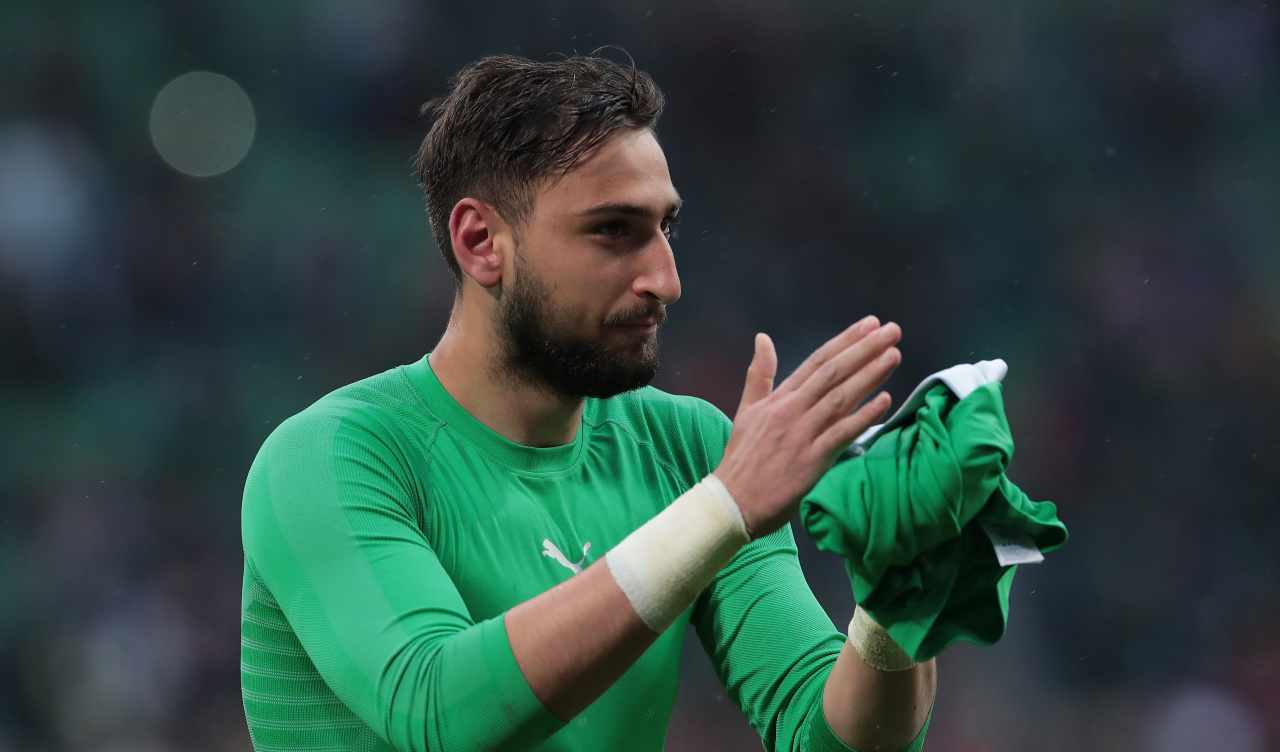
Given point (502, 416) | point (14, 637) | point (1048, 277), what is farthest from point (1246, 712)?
point (14, 637)

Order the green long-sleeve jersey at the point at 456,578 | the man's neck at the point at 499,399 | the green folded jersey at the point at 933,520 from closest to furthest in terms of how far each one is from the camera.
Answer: the green folded jersey at the point at 933,520
the green long-sleeve jersey at the point at 456,578
the man's neck at the point at 499,399

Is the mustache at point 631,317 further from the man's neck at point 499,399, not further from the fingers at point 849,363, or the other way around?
the fingers at point 849,363

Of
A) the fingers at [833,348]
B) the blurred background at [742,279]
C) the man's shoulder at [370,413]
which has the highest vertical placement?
the fingers at [833,348]

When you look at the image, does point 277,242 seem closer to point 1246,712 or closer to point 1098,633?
point 1098,633

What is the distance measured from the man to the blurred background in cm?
307

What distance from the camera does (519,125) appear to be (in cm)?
265

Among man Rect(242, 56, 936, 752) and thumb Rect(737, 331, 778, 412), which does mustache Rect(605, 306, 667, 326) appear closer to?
man Rect(242, 56, 936, 752)

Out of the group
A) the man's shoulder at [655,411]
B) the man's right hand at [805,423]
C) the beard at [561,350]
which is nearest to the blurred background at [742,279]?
the man's shoulder at [655,411]

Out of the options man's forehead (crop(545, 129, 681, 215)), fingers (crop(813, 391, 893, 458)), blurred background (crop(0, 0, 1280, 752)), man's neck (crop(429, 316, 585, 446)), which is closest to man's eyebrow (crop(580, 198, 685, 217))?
man's forehead (crop(545, 129, 681, 215))

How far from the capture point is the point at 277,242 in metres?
6.03

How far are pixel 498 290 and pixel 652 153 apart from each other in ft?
1.20

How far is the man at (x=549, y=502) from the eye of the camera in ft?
6.81

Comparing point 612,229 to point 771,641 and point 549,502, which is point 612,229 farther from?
point 771,641

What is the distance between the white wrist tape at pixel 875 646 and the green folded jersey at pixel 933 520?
14 centimetres
